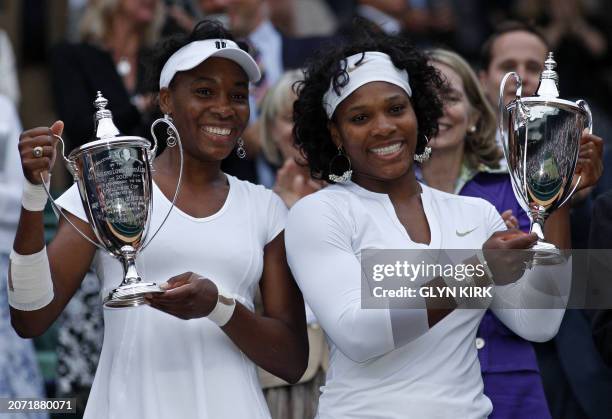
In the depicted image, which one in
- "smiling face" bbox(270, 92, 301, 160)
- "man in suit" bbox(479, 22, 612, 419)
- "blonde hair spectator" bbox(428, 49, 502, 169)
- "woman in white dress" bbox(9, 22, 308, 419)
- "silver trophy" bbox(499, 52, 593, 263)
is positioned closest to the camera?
"woman in white dress" bbox(9, 22, 308, 419)

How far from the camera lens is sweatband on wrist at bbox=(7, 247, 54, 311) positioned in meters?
3.51

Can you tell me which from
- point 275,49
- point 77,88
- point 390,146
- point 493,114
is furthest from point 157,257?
point 275,49

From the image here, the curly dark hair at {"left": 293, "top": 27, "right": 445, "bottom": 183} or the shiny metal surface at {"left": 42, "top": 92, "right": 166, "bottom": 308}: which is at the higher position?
the curly dark hair at {"left": 293, "top": 27, "right": 445, "bottom": 183}

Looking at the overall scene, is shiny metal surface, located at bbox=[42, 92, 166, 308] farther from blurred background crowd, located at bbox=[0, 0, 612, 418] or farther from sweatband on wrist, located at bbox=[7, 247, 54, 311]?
blurred background crowd, located at bbox=[0, 0, 612, 418]

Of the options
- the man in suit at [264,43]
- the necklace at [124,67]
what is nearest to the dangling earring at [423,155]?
the man in suit at [264,43]

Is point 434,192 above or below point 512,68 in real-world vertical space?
below

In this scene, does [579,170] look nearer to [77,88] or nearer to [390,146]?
[390,146]

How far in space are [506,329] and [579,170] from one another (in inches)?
26.9

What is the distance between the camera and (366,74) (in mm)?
3807

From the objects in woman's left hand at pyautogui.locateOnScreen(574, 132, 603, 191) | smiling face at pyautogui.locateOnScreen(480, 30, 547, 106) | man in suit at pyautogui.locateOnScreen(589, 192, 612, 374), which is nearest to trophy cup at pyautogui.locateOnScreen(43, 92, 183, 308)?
woman's left hand at pyautogui.locateOnScreen(574, 132, 603, 191)

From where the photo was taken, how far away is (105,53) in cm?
598

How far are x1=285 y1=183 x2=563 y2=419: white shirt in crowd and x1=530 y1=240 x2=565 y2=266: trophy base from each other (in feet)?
0.85

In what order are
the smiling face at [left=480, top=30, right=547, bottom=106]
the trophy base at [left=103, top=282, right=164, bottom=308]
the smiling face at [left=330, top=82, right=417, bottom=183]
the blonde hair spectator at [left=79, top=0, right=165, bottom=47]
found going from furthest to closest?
the blonde hair spectator at [left=79, top=0, right=165, bottom=47] < the smiling face at [left=480, top=30, right=547, bottom=106] < the smiling face at [left=330, top=82, right=417, bottom=183] < the trophy base at [left=103, top=282, right=164, bottom=308]

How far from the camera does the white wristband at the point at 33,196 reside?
11.4ft
